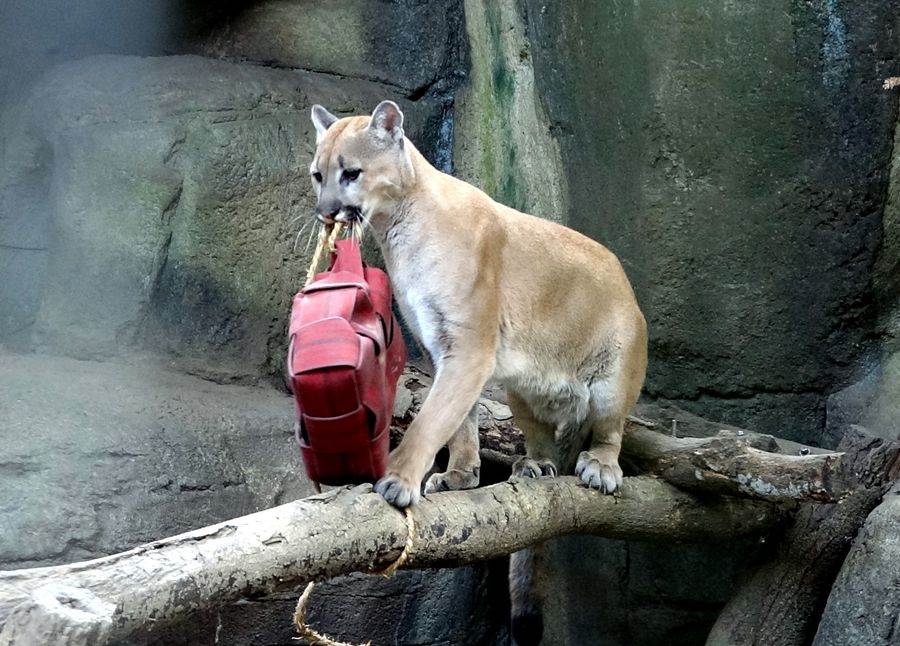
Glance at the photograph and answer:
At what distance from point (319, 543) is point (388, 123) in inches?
68.3

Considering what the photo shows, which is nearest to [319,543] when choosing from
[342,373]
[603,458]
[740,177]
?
[342,373]

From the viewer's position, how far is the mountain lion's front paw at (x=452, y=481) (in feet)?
14.4

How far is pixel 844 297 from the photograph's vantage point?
5.40 m

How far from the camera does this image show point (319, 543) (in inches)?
126

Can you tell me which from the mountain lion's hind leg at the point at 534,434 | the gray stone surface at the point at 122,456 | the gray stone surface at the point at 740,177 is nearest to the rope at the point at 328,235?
the mountain lion's hind leg at the point at 534,434

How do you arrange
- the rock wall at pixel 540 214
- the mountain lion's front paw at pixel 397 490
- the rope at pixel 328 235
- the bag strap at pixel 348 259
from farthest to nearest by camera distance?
the rock wall at pixel 540 214 → the rope at pixel 328 235 → the mountain lion's front paw at pixel 397 490 → the bag strap at pixel 348 259

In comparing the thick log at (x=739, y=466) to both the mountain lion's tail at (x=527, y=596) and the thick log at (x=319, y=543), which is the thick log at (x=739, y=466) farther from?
the mountain lion's tail at (x=527, y=596)

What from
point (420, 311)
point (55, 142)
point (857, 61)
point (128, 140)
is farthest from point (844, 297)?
point (55, 142)

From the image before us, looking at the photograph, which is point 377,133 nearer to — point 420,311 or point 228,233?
point 420,311

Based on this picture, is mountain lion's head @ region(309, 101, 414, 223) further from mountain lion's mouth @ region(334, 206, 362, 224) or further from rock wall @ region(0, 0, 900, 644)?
rock wall @ region(0, 0, 900, 644)

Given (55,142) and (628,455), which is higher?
(55,142)

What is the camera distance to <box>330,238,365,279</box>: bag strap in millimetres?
3400

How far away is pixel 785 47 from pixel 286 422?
9.75ft

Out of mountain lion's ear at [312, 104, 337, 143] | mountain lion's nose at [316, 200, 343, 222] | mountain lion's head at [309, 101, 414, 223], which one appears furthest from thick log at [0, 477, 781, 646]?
mountain lion's ear at [312, 104, 337, 143]
